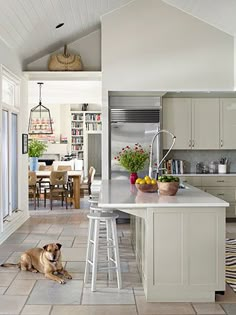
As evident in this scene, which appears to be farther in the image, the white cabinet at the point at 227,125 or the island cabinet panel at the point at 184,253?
the white cabinet at the point at 227,125

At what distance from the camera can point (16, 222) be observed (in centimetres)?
771

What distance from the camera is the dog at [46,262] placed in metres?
4.62

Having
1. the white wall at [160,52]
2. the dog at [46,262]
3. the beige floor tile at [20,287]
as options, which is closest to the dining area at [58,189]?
the white wall at [160,52]

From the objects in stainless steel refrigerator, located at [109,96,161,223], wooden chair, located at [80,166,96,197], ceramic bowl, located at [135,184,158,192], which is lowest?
wooden chair, located at [80,166,96,197]

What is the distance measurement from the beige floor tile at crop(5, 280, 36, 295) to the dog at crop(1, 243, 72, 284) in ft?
0.70

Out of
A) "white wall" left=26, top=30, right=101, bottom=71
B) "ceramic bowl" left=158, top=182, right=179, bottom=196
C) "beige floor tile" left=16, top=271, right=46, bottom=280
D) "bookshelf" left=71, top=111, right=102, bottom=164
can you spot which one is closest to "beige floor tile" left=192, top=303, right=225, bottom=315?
"ceramic bowl" left=158, top=182, right=179, bottom=196

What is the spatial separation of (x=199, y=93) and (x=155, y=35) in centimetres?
128

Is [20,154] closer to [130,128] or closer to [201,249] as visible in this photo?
[130,128]

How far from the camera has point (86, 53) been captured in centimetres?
873

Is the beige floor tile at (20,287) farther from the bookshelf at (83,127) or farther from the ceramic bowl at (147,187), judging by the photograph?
the bookshelf at (83,127)

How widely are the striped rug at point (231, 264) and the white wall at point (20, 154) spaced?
10.4 ft

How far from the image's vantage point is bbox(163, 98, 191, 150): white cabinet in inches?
328

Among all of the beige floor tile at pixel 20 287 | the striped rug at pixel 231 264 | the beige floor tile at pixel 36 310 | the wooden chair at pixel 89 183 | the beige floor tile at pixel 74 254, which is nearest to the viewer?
the beige floor tile at pixel 36 310

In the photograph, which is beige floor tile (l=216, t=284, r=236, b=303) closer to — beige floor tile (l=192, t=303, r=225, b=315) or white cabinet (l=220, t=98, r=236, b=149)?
beige floor tile (l=192, t=303, r=225, b=315)
